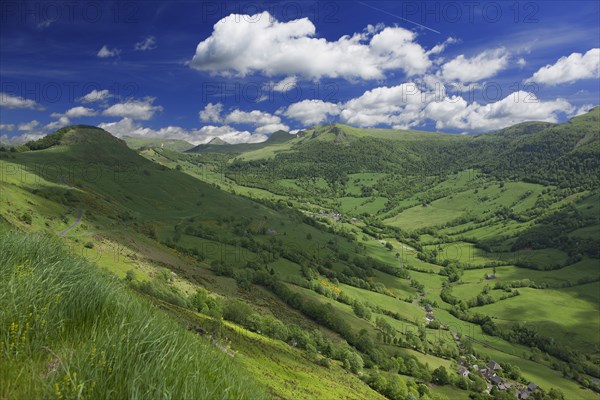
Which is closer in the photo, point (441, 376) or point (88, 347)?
point (88, 347)

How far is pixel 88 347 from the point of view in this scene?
4570mm

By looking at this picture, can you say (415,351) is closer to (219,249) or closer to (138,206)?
(219,249)

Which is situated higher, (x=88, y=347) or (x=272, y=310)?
(x=88, y=347)

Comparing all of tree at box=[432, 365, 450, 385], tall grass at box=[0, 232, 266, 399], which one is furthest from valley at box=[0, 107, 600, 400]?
Answer: tree at box=[432, 365, 450, 385]

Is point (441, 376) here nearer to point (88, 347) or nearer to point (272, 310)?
point (272, 310)

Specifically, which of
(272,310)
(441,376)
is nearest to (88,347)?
(272,310)

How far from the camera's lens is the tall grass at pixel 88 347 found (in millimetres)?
4016

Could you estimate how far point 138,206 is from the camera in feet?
542

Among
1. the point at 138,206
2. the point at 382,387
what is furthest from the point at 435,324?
the point at 138,206

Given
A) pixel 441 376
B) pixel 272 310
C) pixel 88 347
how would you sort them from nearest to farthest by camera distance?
1. pixel 88 347
2. pixel 272 310
3. pixel 441 376

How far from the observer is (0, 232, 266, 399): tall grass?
402cm

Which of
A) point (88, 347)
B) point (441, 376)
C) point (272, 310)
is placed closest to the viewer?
point (88, 347)

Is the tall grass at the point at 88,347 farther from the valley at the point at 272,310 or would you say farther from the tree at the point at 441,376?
the tree at the point at 441,376

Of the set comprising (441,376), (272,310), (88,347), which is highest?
(88,347)
